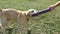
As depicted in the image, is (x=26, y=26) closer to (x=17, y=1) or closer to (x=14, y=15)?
(x=14, y=15)

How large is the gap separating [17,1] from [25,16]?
31.9 feet

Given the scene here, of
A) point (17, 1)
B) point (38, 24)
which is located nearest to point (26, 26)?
point (38, 24)

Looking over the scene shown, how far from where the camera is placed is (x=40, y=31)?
8.59m

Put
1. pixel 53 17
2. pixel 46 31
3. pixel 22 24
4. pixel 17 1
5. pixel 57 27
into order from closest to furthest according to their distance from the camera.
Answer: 1. pixel 22 24
2. pixel 46 31
3. pixel 57 27
4. pixel 53 17
5. pixel 17 1

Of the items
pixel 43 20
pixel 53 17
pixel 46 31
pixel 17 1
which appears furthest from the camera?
pixel 17 1

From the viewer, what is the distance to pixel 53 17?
1114cm

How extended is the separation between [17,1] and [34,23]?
7.19 metres

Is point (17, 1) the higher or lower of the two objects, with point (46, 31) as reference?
higher

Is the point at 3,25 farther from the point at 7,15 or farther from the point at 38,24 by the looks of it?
the point at 38,24

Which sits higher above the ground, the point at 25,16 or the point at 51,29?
the point at 25,16

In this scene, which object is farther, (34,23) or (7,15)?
(34,23)

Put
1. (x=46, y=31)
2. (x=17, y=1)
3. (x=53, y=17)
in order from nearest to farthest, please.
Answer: (x=46, y=31), (x=53, y=17), (x=17, y=1)

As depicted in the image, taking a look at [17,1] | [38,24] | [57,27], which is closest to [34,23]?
[38,24]

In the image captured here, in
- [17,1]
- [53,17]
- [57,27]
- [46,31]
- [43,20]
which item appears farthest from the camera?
[17,1]
